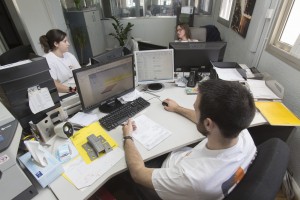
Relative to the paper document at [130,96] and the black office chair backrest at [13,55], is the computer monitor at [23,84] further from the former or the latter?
the black office chair backrest at [13,55]

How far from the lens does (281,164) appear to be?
705mm

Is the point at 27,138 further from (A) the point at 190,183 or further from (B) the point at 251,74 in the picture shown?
(B) the point at 251,74

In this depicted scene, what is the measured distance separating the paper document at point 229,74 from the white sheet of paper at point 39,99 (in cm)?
145

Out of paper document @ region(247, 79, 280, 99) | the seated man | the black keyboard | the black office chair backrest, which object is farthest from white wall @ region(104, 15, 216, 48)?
the seated man

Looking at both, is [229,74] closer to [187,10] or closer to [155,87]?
[155,87]

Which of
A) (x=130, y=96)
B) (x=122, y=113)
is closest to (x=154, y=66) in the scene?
(x=130, y=96)

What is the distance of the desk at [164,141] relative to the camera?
89 centimetres

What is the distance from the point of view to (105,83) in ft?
4.52

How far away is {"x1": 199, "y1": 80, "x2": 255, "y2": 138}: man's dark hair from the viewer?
Result: 0.74 m

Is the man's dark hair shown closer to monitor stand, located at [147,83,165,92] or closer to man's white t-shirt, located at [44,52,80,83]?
monitor stand, located at [147,83,165,92]

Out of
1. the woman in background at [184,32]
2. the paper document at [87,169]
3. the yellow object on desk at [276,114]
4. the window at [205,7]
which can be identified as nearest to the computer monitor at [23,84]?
the paper document at [87,169]

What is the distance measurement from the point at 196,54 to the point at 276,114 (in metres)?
0.87

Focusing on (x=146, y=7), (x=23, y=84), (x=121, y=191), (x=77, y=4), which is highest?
(x=77, y=4)

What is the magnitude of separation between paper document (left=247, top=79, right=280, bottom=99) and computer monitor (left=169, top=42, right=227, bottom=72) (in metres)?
0.42
